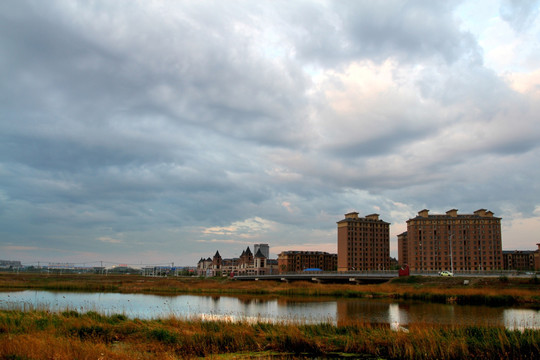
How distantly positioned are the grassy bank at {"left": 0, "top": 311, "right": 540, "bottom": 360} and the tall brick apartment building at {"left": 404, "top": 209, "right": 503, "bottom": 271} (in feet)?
546

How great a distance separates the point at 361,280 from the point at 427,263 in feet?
295

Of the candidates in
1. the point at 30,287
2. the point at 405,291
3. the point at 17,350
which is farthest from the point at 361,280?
the point at 17,350

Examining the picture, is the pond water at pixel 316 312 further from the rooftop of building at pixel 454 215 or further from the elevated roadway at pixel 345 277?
the rooftop of building at pixel 454 215

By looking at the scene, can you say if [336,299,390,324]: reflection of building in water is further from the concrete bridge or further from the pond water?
the concrete bridge

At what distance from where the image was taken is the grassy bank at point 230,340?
16.5 meters

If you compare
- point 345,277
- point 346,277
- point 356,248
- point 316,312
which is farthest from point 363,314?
point 356,248

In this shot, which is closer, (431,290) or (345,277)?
(431,290)

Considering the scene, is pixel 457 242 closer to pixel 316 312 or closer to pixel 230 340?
pixel 316 312

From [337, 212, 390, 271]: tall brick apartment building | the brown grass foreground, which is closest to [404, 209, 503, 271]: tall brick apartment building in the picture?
[337, 212, 390, 271]: tall brick apartment building

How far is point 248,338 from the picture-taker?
69.4ft

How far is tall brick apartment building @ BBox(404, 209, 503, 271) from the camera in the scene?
17550 centimetres

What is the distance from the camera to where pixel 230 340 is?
68.4 ft

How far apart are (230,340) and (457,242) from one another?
17817 cm

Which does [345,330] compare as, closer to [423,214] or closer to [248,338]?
[248,338]
